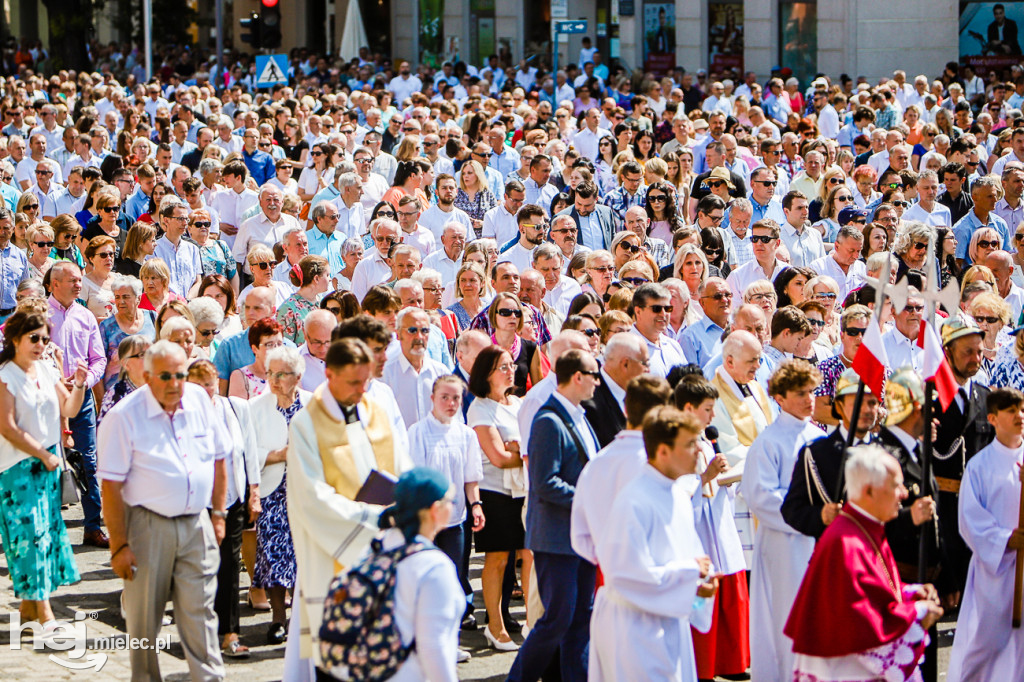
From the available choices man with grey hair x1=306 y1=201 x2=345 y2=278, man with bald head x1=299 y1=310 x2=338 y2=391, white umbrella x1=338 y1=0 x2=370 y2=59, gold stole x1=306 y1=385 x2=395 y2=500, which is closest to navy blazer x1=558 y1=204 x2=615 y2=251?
man with grey hair x1=306 y1=201 x2=345 y2=278

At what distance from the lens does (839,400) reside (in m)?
7.40

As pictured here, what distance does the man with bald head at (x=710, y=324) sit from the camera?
10000 mm

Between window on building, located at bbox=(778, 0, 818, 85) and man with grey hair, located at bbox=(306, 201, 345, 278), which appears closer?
man with grey hair, located at bbox=(306, 201, 345, 278)

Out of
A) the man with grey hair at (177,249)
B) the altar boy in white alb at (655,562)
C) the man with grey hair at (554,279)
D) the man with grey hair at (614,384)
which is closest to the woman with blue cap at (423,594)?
the altar boy in white alb at (655,562)

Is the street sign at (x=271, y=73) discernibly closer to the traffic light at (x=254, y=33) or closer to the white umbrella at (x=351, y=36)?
the traffic light at (x=254, y=33)

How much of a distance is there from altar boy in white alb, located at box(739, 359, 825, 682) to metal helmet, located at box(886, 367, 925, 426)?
55 centimetres

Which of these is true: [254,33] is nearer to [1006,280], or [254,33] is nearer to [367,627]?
[1006,280]

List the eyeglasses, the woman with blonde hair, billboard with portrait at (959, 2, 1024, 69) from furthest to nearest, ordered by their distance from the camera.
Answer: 1. billboard with portrait at (959, 2, 1024, 69)
2. the woman with blonde hair
3. the eyeglasses

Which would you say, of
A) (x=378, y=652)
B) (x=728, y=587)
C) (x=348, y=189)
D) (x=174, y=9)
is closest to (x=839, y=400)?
(x=728, y=587)

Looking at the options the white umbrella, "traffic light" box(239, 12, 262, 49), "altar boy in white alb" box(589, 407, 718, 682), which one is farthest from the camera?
the white umbrella

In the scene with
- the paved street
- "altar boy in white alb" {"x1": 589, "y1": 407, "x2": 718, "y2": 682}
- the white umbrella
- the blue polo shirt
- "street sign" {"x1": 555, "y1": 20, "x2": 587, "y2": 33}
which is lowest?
the paved street

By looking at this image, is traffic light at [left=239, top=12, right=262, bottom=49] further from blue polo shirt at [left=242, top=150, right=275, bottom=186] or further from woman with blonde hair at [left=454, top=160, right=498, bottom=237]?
woman with blonde hair at [left=454, top=160, right=498, bottom=237]

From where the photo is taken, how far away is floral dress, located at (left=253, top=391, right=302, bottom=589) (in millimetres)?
8422

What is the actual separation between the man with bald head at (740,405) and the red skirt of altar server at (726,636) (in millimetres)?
365
